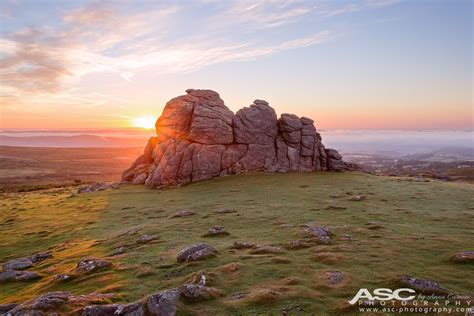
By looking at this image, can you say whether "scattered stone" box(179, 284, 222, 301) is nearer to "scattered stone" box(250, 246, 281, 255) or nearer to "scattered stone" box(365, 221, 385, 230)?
"scattered stone" box(250, 246, 281, 255)

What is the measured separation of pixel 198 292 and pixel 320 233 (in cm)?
1437

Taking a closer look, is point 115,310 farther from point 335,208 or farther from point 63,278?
point 335,208

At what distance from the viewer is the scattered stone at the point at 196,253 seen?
22.1m

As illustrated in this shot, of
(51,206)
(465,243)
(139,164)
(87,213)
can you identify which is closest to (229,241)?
(465,243)

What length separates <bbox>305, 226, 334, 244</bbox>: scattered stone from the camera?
81.9 ft

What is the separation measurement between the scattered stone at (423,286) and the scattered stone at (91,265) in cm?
1934

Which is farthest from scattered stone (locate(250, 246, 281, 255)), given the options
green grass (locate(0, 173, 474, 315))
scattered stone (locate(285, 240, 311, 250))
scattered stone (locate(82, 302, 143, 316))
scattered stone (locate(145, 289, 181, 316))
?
scattered stone (locate(82, 302, 143, 316))

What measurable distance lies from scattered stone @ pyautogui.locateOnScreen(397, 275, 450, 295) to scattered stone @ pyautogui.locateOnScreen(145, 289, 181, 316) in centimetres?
1149

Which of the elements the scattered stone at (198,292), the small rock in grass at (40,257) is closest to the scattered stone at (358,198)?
the scattered stone at (198,292)

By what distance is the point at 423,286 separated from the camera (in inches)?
602

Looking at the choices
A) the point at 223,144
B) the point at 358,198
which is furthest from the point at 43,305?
the point at 223,144

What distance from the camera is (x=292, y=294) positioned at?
1561 centimetres

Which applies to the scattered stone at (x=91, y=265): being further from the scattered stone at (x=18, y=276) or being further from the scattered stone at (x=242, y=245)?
the scattered stone at (x=242, y=245)

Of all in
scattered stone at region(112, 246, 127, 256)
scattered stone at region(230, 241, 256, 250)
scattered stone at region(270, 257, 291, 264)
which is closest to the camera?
scattered stone at region(270, 257, 291, 264)
